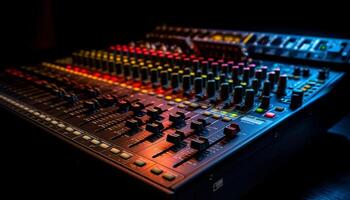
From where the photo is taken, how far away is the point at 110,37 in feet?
8.57

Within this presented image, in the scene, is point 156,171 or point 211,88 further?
point 211,88

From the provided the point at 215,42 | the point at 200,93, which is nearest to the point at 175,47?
the point at 215,42

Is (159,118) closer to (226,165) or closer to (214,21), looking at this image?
(226,165)

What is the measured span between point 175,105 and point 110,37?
152 centimetres

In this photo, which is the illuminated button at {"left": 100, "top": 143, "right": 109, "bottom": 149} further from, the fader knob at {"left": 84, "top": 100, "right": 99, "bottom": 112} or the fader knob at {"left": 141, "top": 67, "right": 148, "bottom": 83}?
the fader knob at {"left": 141, "top": 67, "right": 148, "bottom": 83}

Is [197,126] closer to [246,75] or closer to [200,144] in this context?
[200,144]

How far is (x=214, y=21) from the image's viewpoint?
7.74 feet

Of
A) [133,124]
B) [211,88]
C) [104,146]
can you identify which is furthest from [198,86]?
[104,146]

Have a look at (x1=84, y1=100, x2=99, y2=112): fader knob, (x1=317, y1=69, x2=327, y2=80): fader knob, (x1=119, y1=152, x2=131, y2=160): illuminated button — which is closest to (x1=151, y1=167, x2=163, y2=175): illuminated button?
(x1=119, y1=152, x2=131, y2=160): illuminated button

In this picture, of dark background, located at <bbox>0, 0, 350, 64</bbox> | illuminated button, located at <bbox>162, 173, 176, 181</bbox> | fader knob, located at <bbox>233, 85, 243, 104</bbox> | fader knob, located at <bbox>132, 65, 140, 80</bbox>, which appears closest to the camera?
illuminated button, located at <bbox>162, 173, 176, 181</bbox>

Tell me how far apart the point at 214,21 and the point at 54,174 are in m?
1.49

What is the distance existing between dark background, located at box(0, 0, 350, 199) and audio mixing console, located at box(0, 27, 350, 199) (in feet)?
0.37

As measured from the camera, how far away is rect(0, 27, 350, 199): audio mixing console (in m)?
0.90

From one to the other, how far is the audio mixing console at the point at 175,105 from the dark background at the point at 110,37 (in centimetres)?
11
